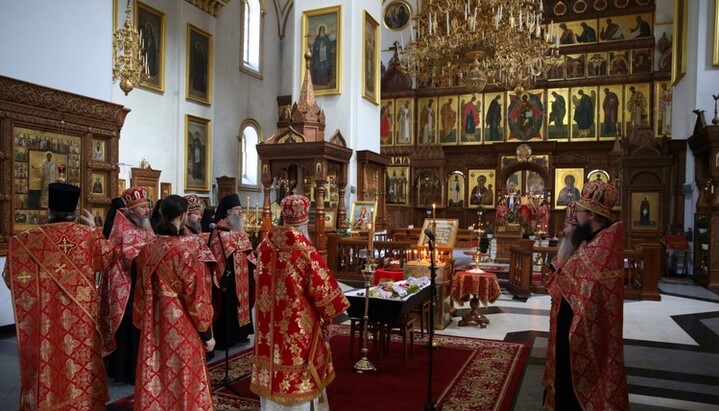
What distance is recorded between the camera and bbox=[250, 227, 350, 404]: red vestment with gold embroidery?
3734 mm

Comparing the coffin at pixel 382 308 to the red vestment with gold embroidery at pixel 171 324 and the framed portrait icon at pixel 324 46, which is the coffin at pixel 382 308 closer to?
the red vestment with gold embroidery at pixel 171 324

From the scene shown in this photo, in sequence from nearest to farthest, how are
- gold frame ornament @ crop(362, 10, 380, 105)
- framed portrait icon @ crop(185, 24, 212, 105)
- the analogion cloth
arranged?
the analogion cloth, gold frame ornament @ crop(362, 10, 380, 105), framed portrait icon @ crop(185, 24, 212, 105)

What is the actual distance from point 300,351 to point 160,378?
96cm

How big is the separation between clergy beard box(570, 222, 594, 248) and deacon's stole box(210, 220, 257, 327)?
10.7ft

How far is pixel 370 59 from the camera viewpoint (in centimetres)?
1728

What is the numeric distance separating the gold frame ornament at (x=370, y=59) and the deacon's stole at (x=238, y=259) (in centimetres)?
1156

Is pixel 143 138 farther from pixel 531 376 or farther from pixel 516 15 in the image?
pixel 531 376

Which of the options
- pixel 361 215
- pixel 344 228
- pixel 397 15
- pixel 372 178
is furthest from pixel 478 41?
pixel 397 15

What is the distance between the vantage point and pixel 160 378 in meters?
3.51

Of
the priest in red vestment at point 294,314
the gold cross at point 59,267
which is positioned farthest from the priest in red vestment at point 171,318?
the gold cross at point 59,267

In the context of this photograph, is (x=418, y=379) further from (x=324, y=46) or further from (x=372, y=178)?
(x=324, y=46)

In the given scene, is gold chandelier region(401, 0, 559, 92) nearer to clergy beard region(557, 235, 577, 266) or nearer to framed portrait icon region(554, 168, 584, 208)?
A: clergy beard region(557, 235, 577, 266)

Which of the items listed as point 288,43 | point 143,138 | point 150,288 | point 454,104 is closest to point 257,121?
point 288,43

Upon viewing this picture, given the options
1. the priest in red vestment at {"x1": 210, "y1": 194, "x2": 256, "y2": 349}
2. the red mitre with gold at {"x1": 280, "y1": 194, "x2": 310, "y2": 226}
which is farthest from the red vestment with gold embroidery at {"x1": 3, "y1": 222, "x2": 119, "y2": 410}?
the priest in red vestment at {"x1": 210, "y1": 194, "x2": 256, "y2": 349}
